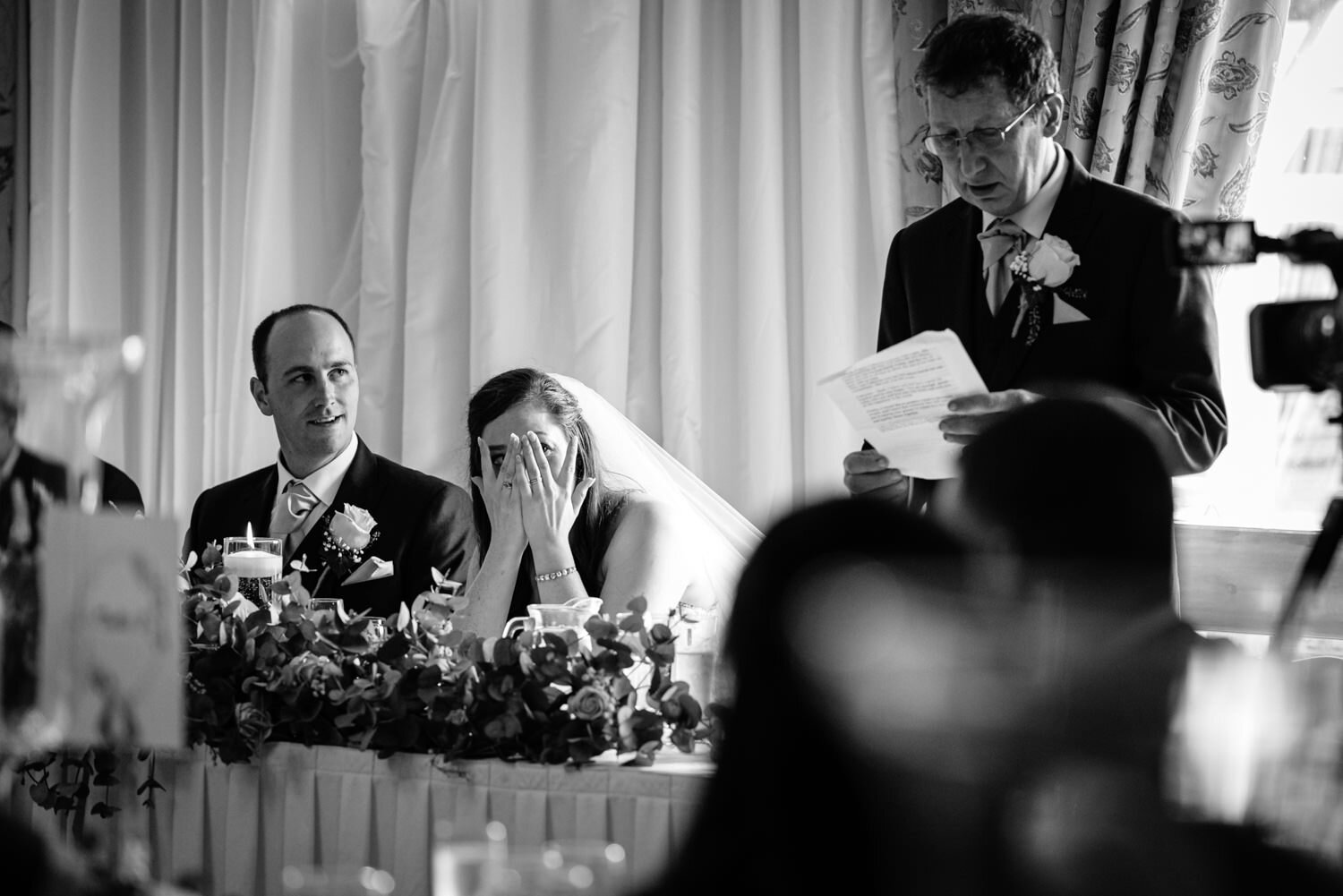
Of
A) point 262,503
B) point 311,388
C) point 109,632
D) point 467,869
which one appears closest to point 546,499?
point 311,388

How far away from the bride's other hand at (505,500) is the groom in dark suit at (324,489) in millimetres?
349

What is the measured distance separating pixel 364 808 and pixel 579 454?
116 cm

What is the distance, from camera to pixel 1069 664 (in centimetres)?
93

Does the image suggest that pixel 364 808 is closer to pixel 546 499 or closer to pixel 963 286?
pixel 546 499

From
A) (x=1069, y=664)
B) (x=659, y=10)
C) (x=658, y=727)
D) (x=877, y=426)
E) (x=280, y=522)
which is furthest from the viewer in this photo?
(x=659, y=10)

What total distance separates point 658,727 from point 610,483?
4.08 feet

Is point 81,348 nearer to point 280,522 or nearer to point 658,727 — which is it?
point 658,727

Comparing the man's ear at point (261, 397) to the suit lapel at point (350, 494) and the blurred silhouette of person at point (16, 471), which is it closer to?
the suit lapel at point (350, 494)

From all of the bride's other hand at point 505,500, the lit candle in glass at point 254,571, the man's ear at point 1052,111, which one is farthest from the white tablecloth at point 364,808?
the man's ear at point 1052,111

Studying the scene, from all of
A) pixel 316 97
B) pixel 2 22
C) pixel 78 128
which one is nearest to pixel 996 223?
pixel 316 97

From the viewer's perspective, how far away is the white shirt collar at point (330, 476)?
3.16 meters

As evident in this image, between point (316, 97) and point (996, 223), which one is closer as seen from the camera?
point (996, 223)

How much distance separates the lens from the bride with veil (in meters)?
2.59

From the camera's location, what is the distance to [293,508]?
3125 millimetres
